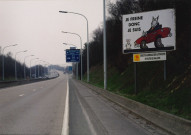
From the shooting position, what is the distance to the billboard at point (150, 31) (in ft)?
53.5

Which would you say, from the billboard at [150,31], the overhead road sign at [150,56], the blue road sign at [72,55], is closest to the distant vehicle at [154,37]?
the billboard at [150,31]

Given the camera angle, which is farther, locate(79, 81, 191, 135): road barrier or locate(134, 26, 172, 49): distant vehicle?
locate(134, 26, 172, 49): distant vehicle

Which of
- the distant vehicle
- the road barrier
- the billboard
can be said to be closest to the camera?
the road barrier

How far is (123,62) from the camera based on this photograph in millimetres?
38125

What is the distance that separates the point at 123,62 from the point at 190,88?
25.6 meters

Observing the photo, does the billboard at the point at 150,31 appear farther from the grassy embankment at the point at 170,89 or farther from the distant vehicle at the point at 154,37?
the grassy embankment at the point at 170,89

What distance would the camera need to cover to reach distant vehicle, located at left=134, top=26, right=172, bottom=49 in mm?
16422

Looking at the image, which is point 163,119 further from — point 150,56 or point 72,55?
point 72,55

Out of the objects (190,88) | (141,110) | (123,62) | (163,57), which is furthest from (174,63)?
(123,62)

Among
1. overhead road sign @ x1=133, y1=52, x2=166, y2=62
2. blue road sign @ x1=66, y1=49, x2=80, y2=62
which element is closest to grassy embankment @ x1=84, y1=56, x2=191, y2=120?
overhead road sign @ x1=133, y1=52, x2=166, y2=62

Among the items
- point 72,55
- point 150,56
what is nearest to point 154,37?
point 150,56

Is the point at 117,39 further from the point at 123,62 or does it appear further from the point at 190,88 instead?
the point at 190,88

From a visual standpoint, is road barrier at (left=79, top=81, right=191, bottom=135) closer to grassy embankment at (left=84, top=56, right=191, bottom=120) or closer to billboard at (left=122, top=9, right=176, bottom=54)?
grassy embankment at (left=84, top=56, right=191, bottom=120)

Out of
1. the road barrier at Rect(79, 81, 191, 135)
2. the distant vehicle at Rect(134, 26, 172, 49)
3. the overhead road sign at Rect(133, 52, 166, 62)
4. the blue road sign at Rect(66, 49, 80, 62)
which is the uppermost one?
the blue road sign at Rect(66, 49, 80, 62)
